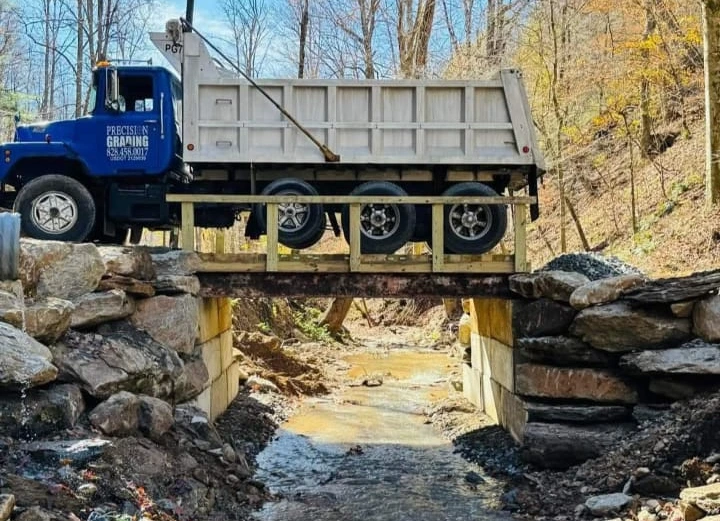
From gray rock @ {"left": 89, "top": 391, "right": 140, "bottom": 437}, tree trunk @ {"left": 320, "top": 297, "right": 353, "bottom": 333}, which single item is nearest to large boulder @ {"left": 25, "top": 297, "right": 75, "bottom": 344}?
gray rock @ {"left": 89, "top": 391, "right": 140, "bottom": 437}

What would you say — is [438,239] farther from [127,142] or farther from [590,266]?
[127,142]

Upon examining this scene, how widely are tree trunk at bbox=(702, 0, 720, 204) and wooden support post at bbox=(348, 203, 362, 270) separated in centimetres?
694

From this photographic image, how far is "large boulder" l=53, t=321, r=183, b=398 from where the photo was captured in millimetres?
6238

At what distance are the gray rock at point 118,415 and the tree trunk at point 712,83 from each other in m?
10.3

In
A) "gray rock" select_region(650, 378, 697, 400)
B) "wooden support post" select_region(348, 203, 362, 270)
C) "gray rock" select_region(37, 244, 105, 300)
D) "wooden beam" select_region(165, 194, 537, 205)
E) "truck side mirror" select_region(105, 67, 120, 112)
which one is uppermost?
"truck side mirror" select_region(105, 67, 120, 112)

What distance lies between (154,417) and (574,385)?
4704 millimetres

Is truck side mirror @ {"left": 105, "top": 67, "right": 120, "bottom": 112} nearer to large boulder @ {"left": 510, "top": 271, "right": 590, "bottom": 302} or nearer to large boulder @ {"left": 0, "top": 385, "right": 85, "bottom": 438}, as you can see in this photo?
large boulder @ {"left": 0, "top": 385, "right": 85, "bottom": 438}

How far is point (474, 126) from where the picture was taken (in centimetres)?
920

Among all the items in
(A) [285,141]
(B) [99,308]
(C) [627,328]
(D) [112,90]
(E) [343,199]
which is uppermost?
(D) [112,90]

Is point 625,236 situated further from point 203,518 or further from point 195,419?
point 203,518

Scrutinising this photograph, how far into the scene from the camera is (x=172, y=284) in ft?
26.7

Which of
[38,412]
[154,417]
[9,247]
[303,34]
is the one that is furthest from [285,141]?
[303,34]

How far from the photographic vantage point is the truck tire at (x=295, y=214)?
913 cm

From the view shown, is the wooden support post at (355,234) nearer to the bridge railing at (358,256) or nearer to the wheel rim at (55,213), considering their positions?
the bridge railing at (358,256)
